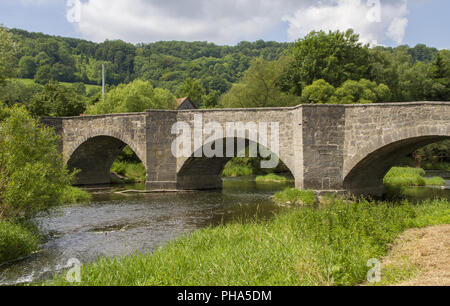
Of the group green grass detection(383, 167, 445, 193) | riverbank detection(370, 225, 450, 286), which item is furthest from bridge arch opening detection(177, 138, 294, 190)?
riverbank detection(370, 225, 450, 286)

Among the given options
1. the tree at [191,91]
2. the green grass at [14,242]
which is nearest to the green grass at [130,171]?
the green grass at [14,242]

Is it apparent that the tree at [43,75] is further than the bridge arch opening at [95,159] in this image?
Yes

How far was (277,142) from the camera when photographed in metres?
16.2

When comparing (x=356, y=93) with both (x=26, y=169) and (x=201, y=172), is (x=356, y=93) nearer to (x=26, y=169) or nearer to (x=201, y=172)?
(x=201, y=172)

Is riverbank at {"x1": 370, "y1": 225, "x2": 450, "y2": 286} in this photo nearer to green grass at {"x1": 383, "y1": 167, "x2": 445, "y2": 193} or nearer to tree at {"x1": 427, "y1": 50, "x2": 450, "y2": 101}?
green grass at {"x1": 383, "y1": 167, "x2": 445, "y2": 193}

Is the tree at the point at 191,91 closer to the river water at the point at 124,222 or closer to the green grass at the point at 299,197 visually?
the river water at the point at 124,222

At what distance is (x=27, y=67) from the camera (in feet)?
187

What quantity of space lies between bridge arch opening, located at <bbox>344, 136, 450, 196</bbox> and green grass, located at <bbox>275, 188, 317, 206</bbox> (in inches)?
62.5

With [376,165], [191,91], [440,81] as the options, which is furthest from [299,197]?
[191,91]

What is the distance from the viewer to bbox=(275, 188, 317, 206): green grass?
14.3 metres

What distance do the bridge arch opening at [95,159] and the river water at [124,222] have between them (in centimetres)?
476

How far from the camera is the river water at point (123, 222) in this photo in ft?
25.3

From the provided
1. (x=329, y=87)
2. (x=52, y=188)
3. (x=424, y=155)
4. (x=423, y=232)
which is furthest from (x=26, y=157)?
(x=424, y=155)

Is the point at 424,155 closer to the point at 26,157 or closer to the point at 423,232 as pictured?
the point at 423,232
